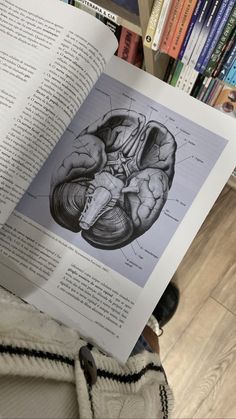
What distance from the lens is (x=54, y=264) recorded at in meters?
0.48

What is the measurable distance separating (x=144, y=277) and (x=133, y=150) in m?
0.15

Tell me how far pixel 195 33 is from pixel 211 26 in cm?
2

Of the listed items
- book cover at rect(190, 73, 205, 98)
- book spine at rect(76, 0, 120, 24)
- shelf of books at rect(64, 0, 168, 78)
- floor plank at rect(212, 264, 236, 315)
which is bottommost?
floor plank at rect(212, 264, 236, 315)

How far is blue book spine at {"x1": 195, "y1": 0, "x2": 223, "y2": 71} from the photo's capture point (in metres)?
0.51

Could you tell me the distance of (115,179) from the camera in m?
0.50

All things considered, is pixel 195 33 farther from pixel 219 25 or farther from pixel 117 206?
pixel 117 206

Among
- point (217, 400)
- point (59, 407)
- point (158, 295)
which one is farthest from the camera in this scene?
point (217, 400)

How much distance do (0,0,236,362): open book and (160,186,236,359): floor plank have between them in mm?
375

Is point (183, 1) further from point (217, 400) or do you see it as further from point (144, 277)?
point (217, 400)

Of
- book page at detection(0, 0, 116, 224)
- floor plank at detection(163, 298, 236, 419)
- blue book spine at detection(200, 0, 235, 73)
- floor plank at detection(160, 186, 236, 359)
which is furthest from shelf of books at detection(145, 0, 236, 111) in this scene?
floor plank at detection(163, 298, 236, 419)

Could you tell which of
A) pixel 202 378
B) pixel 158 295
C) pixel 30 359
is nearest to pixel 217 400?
pixel 202 378


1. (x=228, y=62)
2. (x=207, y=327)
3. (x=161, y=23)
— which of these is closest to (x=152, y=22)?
(x=161, y=23)

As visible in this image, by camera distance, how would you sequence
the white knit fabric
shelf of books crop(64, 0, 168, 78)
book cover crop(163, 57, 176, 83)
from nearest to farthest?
the white knit fabric
shelf of books crop(64, 0, 168, 78)
book cover crop(163, 57, 176, 83)

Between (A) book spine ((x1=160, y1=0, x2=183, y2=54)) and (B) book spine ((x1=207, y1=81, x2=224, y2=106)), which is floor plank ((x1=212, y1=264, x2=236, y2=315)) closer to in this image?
(B) book spine ((x1=207, y1=81, x2=224, y2=106))
